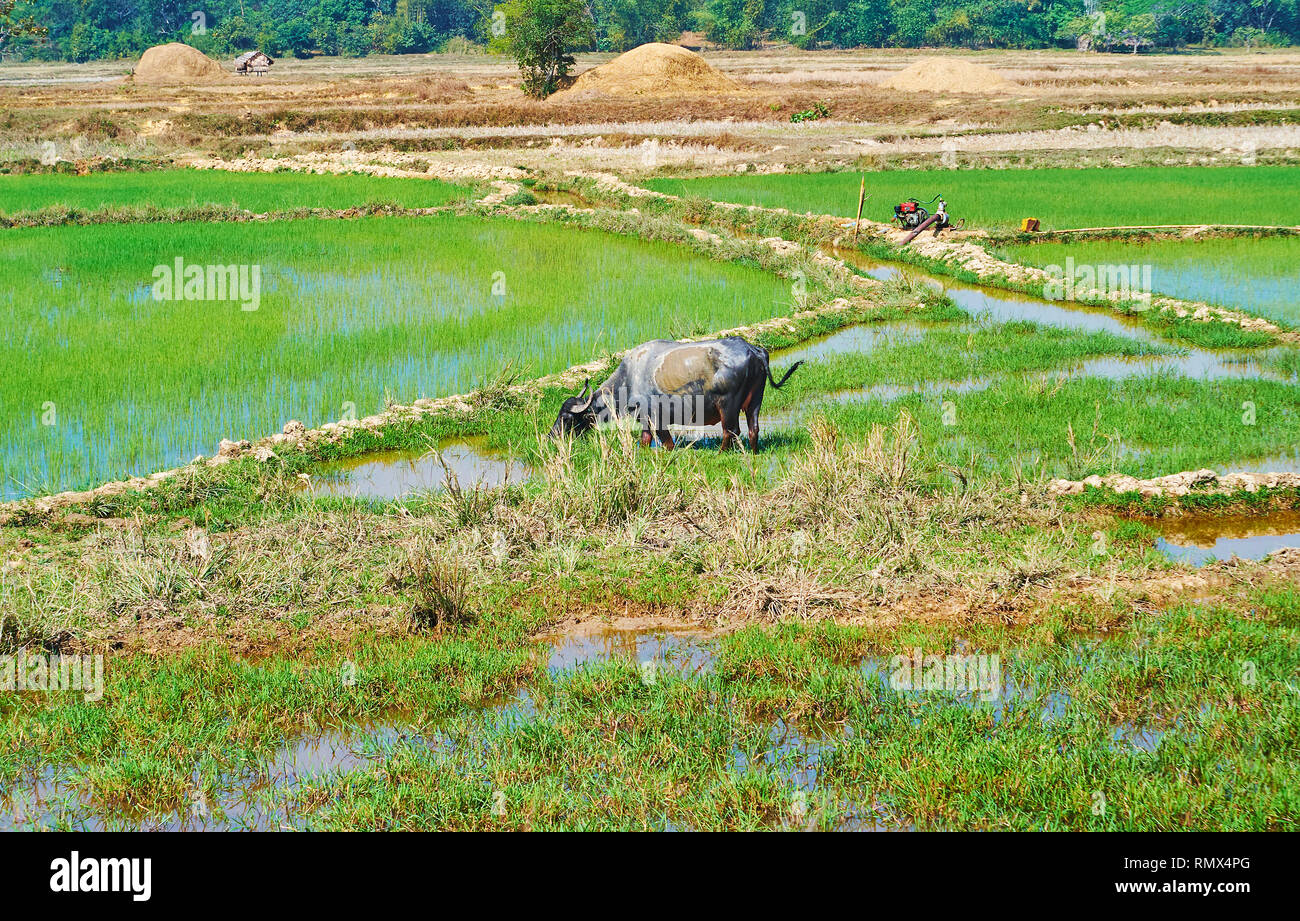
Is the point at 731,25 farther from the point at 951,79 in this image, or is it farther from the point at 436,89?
the point at 436,89

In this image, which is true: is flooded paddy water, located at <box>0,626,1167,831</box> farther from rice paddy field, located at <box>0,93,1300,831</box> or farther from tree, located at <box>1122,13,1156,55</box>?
tree, located at <box>1122,13,1156,55</box>

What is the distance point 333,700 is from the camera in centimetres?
459

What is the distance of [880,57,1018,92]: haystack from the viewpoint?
3978cm

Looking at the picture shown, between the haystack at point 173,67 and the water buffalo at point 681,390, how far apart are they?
151ft

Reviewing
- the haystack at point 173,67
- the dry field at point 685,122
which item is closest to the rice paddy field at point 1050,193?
the dry field at point 685,122

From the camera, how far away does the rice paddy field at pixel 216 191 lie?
20.2m

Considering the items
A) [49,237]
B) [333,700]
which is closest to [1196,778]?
[333,700]

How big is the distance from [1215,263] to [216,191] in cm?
1824

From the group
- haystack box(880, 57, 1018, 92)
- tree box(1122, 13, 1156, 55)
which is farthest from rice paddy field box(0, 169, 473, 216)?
tree box(1122, 13, 1156, 55)

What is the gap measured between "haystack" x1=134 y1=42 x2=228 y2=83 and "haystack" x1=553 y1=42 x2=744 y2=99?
61.0 feet

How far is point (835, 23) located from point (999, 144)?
39.0 meters

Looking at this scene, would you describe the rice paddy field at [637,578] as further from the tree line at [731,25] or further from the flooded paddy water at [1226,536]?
the tree line at [731,25]

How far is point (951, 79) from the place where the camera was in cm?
4009

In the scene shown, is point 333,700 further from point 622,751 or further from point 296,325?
point 296,325
